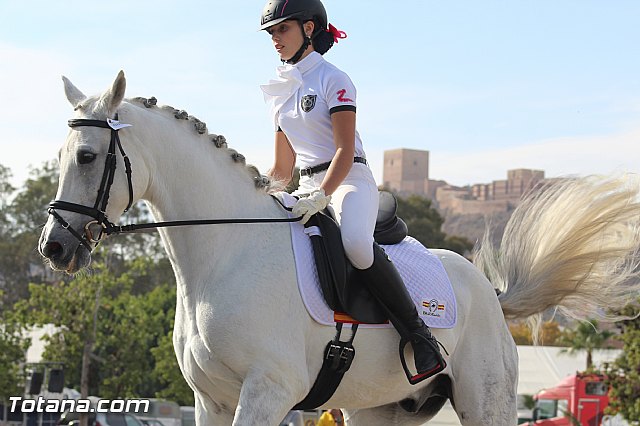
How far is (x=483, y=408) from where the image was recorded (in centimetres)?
650

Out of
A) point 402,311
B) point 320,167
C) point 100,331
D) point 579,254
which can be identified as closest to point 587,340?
point 100,331

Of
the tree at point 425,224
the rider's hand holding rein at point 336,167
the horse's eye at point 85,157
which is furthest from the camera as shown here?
the tree at point 425,224

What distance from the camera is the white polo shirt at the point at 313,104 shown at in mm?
5883

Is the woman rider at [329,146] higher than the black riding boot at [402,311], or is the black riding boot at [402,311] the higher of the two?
the woman rider at [329,146]

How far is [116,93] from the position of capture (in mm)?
5195

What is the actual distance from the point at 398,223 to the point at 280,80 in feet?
3.99

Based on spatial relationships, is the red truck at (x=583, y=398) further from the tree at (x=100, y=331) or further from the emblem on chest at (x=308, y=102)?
the emblem on chest at (x=308, y=102)

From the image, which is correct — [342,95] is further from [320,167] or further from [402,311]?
[402,311]

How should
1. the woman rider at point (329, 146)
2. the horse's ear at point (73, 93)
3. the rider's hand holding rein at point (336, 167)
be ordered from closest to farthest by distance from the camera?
1. the horse's ear at point (73, 93)
2. the rider's hand holding rein at point (336, 167)
3. the woman rider at point (329, 146)

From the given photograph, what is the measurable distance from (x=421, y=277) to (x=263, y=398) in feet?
5.02

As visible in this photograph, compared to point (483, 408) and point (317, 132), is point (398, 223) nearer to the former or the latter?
point (317, 132)

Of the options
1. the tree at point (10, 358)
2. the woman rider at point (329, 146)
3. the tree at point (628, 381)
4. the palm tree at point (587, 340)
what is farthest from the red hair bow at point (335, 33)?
the palm tree at point (587, 340)

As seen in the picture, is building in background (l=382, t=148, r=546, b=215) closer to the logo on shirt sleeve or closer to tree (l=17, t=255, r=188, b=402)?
tree (l=17, t=255, r=188, b=402)

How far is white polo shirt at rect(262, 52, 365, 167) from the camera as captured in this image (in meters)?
5.88
